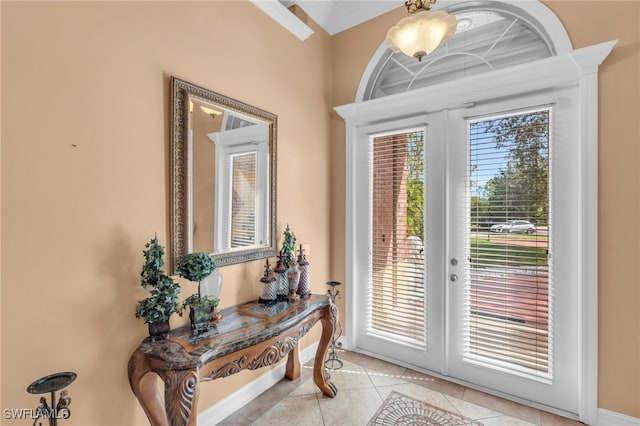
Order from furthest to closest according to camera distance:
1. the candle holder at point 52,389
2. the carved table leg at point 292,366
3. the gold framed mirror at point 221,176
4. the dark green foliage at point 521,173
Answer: the carved table leg at point 292,366, the dark green foliage at point 521,173, the gold framed mirror at point 221,176, the candle holder at point 52,389

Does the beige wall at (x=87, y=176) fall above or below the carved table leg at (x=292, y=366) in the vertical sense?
above

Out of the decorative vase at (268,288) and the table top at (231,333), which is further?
the decorative vase at (268,288)

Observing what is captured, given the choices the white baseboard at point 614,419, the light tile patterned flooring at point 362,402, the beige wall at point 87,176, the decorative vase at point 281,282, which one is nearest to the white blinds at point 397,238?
the light tile patterned flooring at point 362,402

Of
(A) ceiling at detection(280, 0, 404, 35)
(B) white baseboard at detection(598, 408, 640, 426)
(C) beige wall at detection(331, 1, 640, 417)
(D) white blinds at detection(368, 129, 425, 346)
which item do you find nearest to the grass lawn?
(C) beige wall at detection(331, 1, 640, 417)

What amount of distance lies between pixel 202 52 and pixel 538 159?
244cm

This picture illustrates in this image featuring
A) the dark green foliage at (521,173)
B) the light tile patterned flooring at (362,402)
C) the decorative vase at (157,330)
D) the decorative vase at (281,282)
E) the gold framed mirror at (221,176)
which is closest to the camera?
the decorative vase at (157,330)

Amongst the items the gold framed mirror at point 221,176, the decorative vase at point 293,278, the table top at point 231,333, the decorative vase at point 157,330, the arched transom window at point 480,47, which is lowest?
the table top at point 231,333

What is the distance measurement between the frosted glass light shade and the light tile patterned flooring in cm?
234

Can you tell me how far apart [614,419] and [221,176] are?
2986 mm

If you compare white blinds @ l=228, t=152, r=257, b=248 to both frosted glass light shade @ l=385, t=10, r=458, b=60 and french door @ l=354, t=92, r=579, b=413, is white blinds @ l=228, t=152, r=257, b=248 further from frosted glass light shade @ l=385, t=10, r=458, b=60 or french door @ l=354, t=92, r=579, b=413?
frosted glass light shade @ l=385, t=10, r=458, b=60

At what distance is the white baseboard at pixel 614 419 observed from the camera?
182 centimetres

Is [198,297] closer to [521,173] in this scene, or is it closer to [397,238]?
[397,238]

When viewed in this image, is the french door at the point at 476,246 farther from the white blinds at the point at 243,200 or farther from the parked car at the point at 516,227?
the white blinds at the point at 243,200

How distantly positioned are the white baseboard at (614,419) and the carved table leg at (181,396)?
2.48 metres
